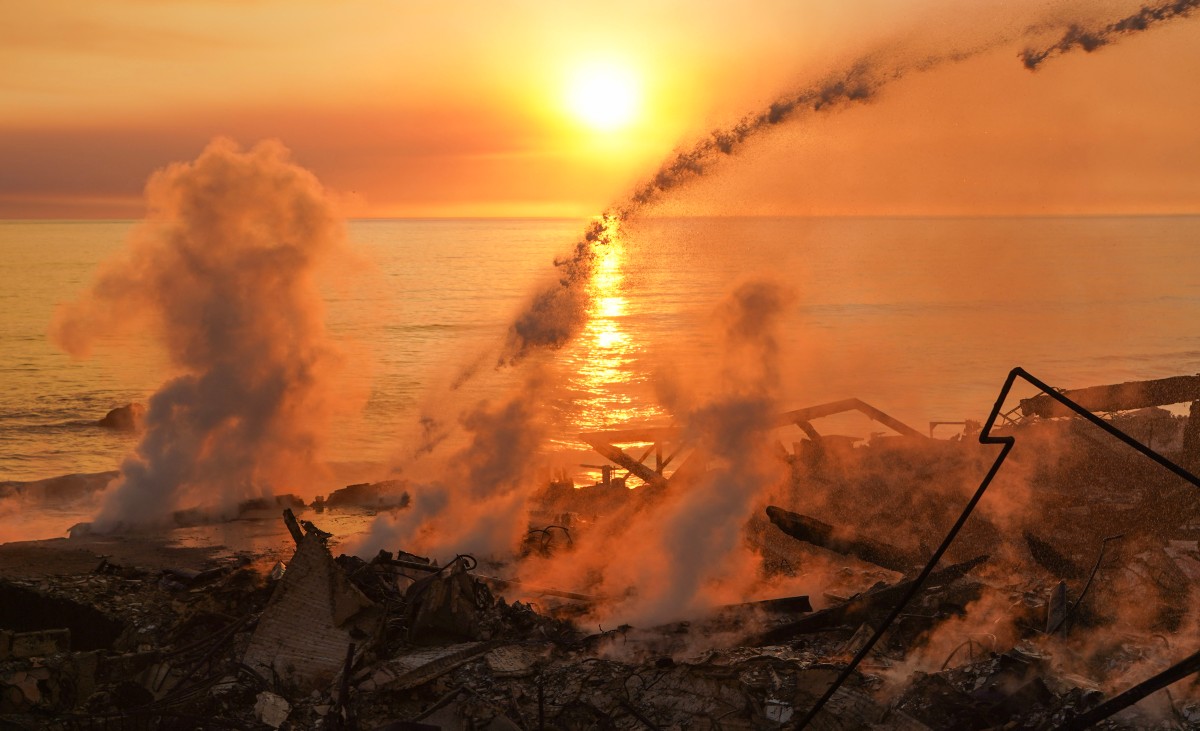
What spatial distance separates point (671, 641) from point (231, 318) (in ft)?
65.6

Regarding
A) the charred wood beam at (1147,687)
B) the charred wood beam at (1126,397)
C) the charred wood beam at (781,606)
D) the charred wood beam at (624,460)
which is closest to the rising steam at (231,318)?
the charred wood beam at (624,460)

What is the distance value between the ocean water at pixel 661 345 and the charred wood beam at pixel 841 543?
2.03 m

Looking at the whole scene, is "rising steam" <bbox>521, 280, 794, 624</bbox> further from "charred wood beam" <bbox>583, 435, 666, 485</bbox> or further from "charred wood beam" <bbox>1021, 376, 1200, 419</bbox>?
"charred wood beam" <bbox>1021, 376, 1200, 419</bbox>

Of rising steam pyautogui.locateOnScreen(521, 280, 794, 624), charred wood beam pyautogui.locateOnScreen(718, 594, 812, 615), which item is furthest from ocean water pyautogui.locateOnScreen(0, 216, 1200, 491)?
charred wood beam pyautogui.locateOnScreen(718, 594, 812, 615)

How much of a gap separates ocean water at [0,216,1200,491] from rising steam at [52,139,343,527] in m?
2.25

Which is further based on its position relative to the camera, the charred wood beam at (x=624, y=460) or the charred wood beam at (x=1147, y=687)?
the charred wood beam at (x=624, y=460)

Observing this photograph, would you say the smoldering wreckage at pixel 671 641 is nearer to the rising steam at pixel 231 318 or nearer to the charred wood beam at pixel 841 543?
the charred wood beam at pixel 841 543

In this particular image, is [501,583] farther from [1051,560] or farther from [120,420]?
[120,420]

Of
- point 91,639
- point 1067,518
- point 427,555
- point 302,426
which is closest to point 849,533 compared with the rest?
point 1067,518

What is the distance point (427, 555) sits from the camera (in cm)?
2119

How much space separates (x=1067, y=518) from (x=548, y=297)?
13.1m

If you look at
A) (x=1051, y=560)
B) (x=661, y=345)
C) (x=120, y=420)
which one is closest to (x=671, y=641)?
(x=1051, y=560)

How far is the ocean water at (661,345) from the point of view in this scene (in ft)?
145

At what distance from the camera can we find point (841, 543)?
735 inches
